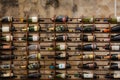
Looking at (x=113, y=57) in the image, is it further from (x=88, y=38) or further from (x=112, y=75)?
(x=88, y=38)

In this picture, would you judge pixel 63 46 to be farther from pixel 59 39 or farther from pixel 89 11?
pixel 89 11

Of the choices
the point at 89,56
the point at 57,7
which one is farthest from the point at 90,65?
the point at 57,7

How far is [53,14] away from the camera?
5352mm

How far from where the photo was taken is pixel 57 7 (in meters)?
5.38

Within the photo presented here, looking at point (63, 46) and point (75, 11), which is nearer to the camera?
point (63, 46)

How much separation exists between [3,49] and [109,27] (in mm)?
1985

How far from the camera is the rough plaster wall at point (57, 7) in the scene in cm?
537

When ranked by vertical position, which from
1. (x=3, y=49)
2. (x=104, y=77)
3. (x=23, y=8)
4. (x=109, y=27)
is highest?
(x=23, y=8)

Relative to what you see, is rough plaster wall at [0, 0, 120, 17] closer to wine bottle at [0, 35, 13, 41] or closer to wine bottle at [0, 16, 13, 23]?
wine bottle at [0, 16, 13, 23]

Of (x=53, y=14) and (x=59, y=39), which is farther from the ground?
(x=53, y=14)

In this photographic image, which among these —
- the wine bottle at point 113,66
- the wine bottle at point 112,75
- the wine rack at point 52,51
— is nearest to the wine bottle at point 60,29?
the wine rack at point 52,51

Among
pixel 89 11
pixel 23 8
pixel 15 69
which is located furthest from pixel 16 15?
pixel 89 11

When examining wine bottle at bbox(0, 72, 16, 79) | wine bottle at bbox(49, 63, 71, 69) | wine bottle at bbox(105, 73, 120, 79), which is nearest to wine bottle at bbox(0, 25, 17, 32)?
wine bottle at bbox(0, 72, 16, 79)

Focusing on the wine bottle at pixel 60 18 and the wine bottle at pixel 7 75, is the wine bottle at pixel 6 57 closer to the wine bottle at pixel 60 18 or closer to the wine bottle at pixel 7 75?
the wine bottle at pixel 7 75
